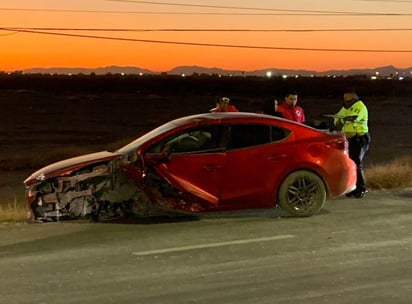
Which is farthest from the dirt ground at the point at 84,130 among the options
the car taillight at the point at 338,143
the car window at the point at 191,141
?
the car taillight at the point at 338,143

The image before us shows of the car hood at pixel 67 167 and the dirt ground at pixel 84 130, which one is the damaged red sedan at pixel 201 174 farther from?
the dirt ground at pixel 84 130

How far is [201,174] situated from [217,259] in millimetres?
2239

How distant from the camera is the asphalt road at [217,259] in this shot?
5.78 meters

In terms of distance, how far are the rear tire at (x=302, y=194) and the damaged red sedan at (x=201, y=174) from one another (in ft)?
0.05

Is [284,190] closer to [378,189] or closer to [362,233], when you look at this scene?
[362,233]

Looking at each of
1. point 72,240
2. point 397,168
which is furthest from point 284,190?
point 397,168

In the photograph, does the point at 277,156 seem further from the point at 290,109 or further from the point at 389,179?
the point at 389,179

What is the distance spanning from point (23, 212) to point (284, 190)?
13.1 ft

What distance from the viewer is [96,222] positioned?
30.5 feet

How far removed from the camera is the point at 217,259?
7.10 metres

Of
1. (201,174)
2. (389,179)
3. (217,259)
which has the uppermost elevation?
(201,174)

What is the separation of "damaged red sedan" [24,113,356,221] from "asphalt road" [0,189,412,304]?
27 cm

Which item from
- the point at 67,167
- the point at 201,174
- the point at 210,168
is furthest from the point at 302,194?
the point at 67,167

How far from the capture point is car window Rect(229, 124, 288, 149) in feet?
31.0
